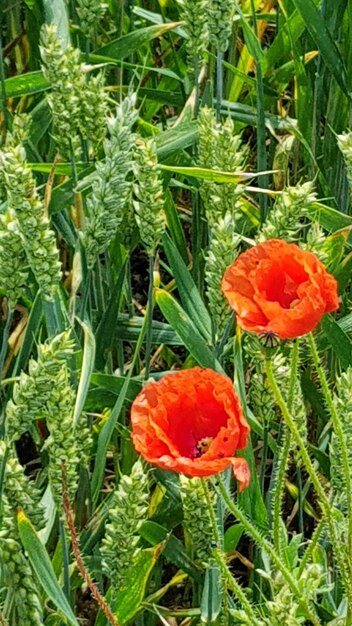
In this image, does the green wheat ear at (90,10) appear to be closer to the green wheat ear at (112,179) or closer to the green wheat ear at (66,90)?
the green wheat ear at (66,90)

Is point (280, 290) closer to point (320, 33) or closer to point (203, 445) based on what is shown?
point (203, 445)

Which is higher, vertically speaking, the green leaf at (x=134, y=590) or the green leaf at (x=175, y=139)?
the green leaf at (x=175, y=139)

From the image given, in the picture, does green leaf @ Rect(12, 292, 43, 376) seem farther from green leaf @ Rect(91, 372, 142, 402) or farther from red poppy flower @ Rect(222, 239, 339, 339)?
red poppy flower @ Rect(222, 239, 339, 339)

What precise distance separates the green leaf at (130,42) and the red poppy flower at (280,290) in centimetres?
53

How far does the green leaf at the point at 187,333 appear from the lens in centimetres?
97

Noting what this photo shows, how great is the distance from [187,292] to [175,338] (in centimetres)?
14

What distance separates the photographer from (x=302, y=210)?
0.86 meters

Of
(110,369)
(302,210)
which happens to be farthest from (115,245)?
(302,210)

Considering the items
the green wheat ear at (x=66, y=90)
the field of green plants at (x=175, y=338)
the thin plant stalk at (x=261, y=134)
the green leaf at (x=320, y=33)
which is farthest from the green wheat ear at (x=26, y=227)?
the green leaf at (x=320, y=33)

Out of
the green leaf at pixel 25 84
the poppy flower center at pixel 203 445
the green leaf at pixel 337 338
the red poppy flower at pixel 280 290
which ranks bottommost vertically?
the green leaf at pixel 337 338

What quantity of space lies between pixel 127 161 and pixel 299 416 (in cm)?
22

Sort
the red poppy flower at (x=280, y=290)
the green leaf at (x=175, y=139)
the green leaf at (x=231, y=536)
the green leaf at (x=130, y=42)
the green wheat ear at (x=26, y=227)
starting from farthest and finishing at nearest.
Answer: the green leaf at (x=130, y=42) < the green leaf at (x=175, y=139) < the green leaf at (x=231, y=536) < the green wheat ear at (x=26, y=227) < the red poppy flower at (x=280, y=290)

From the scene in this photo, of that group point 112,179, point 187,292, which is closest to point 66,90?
point 112,179

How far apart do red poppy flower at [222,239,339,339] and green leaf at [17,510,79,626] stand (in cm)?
19
